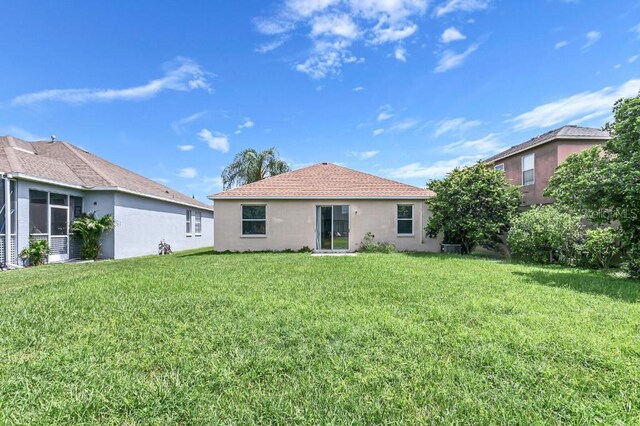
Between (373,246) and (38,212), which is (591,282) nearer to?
(373,246)

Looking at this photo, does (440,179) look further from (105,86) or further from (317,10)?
(105,86)

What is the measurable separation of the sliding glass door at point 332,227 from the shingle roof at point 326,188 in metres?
0.84

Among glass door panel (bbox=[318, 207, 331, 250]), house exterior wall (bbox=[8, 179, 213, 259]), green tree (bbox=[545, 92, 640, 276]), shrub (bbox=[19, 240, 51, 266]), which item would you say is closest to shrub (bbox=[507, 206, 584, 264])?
green tree (bbox=[545, 92, 640, 276])

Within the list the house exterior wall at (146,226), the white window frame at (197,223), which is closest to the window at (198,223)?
the white window frame at (197,223)

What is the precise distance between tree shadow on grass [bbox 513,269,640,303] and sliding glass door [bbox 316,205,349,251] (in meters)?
7.85

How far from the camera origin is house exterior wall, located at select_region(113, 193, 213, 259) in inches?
516

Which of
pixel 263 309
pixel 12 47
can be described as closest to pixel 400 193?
pixel 263 309

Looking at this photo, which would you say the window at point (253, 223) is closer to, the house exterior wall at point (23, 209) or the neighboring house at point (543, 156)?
the house exterior wall at point (23, 209)

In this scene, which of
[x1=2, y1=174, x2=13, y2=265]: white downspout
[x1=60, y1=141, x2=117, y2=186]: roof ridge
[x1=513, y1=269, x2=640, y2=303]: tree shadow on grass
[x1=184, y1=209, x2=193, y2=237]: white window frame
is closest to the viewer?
[x1=513, y1=269, x2=640, y2=303]: tree shadow on grass

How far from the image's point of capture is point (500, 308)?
4777 millimetres

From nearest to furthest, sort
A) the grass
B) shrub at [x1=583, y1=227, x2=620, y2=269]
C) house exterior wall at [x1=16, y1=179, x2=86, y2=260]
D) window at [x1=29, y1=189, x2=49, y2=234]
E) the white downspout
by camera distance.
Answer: the grass < shrub at [x1=583, y1=227, x2=620, y2=269] < the white downspout < house exterior wall at [x1=16, y1=179, x2=86, y2=260] < window at [x1=29, y1=189, x2=49, y2=234]

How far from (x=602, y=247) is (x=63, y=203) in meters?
20.1

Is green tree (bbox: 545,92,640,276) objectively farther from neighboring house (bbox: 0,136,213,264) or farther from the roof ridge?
the roof ridge

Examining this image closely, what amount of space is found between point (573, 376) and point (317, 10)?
12.5 meters
